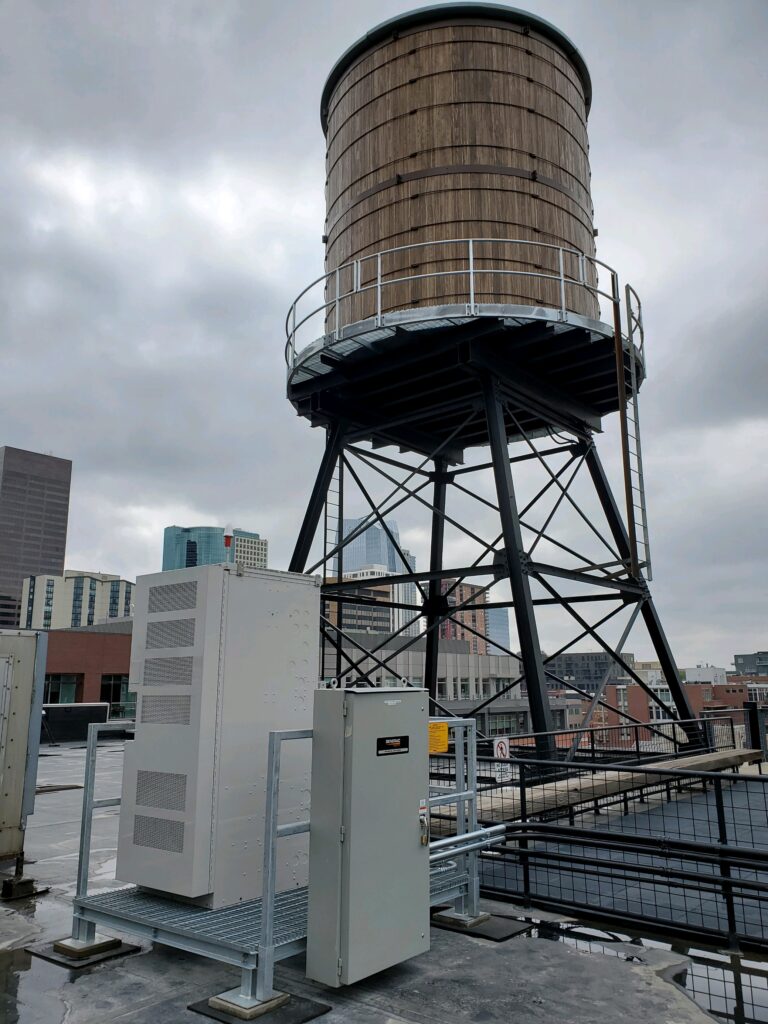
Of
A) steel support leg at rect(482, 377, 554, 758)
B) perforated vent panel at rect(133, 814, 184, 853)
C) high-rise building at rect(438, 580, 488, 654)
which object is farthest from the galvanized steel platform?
high-rise building at rect(438, 580, 488, 654)

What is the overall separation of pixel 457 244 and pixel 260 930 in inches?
409

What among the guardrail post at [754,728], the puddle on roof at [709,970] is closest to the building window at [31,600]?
the guardrail post at [754,728]

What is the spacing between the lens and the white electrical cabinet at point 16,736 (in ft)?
26.6

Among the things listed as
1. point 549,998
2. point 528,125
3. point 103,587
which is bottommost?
point 549,998

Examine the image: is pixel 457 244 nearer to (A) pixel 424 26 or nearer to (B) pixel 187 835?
(A) pixel 424 26

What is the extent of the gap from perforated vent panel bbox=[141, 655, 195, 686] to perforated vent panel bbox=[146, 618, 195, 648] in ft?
0.35

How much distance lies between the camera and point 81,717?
28156 millimetres

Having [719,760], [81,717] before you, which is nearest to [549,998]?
[719,760]

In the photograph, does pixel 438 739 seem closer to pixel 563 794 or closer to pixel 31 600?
pixel 563 794

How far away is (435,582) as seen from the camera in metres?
15.7

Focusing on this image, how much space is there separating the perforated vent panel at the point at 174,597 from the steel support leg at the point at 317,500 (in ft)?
27.1

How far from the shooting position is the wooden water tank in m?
12.5

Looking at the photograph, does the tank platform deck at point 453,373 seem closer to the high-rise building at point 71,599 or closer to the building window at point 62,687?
the building window at point 62,687

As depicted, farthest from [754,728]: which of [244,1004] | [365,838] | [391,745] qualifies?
[244,1004]
